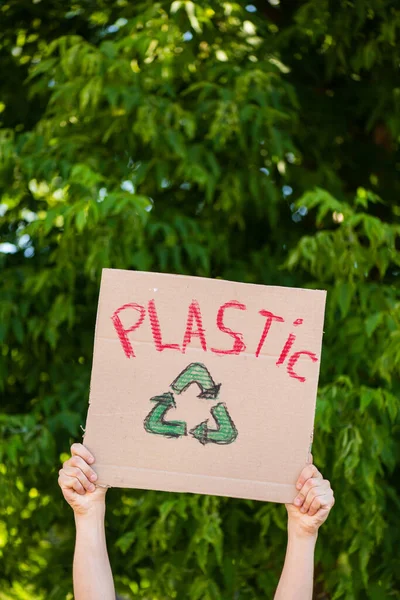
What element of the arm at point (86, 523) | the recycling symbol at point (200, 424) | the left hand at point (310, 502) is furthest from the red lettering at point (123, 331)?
the left hand at point (310, 502)

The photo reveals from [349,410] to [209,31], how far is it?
51.9 inches

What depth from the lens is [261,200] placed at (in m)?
2.96

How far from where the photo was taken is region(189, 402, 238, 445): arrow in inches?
69.5

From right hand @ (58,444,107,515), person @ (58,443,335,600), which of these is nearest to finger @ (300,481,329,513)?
person @ (58,443,335,600)

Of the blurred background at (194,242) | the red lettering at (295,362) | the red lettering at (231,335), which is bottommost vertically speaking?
the blurred background at (194,242)

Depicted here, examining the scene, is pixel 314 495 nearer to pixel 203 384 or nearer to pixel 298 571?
pixel 298 571

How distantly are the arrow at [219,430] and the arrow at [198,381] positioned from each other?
0.10 ft

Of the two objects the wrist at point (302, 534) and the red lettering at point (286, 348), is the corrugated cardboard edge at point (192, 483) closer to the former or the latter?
the wrist at point (302, 534)

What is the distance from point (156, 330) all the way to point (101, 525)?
397 mm

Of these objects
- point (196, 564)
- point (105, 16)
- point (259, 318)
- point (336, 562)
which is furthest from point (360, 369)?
point (105, 16)

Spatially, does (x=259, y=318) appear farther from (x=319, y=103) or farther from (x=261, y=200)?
(x=319, y=103)

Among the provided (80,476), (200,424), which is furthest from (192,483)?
(80,476)

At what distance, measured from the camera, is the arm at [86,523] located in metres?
1.73

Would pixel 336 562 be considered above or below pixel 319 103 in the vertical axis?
below
